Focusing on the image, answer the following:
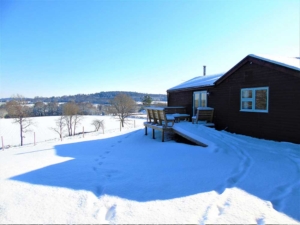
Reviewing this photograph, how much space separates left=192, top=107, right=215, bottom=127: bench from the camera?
29.7ft

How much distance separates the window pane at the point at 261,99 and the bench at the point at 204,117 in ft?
7.41

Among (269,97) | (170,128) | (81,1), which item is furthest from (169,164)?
(81,1)

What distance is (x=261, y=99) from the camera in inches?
280

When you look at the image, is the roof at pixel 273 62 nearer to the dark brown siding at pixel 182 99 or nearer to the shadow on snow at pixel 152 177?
the dark brown siding at pixel 182 99

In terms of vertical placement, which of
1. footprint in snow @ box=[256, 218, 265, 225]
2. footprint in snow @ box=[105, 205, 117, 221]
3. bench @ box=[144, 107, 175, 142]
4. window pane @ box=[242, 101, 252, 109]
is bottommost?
footprint in snow @ box=[105, 205, 117, 221]

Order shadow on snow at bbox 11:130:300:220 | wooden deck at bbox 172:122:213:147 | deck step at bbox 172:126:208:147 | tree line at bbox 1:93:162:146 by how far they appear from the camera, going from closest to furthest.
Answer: shadow on snow at bbox 11:130:300:220 → wooden deck at bbox 172:122:213:147 → deck step at bbox 172:126:208:147 → tree line at bbox 1:93:162:146

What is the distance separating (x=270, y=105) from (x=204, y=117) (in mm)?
3057

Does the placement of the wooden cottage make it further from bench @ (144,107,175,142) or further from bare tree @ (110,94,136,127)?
bare tree @ (110,94,136,127)

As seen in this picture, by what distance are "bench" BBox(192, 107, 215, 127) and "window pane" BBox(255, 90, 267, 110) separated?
2.26 metres

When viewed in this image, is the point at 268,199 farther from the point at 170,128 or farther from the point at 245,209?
the point at 170,128

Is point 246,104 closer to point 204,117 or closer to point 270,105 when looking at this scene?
point 270,105

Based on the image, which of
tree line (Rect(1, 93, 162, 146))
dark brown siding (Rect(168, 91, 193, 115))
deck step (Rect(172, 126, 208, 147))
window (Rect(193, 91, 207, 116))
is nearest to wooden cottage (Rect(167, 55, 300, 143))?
window (Rect(193, 91, 207, 116))

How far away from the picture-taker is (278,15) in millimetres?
7723

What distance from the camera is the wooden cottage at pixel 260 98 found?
6.02 meters
